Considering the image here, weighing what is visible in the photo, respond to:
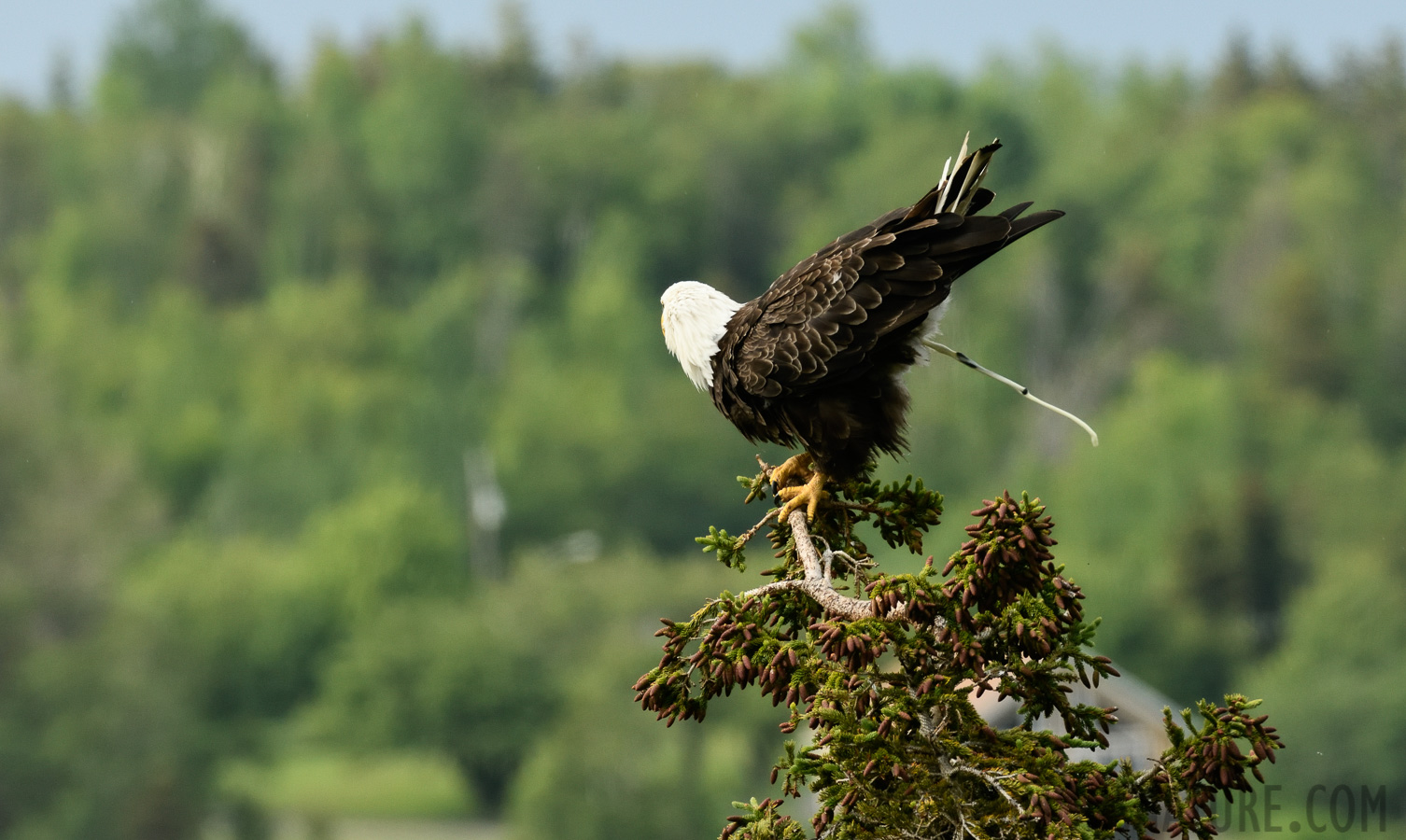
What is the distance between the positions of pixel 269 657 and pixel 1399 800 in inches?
2198

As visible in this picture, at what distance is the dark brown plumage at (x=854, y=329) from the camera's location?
304 inches

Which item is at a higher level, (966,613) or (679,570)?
(679,570)

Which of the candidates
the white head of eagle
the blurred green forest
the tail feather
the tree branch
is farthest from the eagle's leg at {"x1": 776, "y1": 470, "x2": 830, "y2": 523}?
the blurred green forest

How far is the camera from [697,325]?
8320 mm

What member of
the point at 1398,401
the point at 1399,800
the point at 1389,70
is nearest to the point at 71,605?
the point at 1399,800

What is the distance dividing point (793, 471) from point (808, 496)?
0.39 meters

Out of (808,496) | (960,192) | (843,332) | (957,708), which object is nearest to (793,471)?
(808,496)

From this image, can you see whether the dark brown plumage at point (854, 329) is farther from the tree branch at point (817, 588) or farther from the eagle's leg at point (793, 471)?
the tree branch at point (817, 588)

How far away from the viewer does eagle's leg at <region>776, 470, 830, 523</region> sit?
771cm

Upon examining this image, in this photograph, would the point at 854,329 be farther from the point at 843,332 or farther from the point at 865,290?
the point at 865,290

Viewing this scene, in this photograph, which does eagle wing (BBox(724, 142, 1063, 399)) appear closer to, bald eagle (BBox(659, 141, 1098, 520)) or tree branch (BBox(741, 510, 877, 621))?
bald eagle (BBox(659, 141, 1098, 520))

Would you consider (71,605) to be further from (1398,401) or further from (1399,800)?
(1398,401)

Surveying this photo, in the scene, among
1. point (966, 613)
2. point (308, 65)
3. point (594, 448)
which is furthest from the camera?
point (308, 65)

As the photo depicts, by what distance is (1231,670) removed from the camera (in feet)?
306
